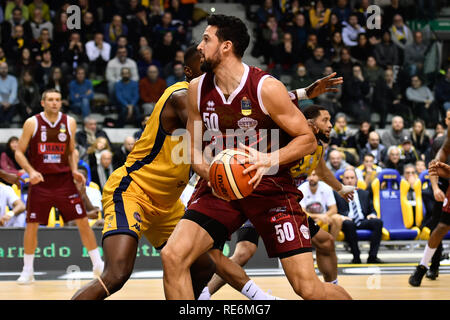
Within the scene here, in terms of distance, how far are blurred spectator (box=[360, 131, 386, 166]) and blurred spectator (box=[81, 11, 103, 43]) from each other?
18.5 feet

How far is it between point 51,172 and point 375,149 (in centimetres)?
623

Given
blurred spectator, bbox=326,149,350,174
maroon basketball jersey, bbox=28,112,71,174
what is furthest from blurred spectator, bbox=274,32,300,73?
maroon basketball jersey, bbox=28,112,71,174

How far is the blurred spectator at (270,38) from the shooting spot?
585 inches

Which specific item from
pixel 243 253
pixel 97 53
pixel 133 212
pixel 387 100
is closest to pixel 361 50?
pixel 387 100

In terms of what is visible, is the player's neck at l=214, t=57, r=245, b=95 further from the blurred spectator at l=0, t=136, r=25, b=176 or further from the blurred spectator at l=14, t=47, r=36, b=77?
the blurred spectator at l=14, t=47, r=36, b=77

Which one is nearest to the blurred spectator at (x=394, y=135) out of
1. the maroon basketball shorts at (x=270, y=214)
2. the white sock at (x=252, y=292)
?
the white sock at (x=252, y=292)

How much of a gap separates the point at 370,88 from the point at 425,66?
1.65m

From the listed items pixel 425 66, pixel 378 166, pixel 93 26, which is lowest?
pixel 378 166

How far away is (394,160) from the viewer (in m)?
12.2

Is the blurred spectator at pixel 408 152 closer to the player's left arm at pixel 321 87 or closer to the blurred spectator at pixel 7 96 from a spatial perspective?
the blurred spectator at pixel 7 96

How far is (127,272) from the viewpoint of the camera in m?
4.43

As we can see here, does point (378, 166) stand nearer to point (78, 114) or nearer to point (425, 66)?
point (425, 66)
